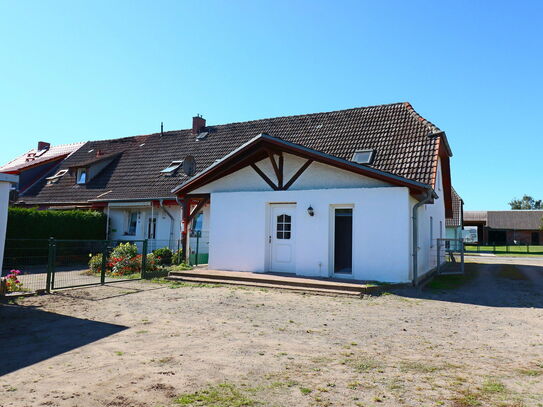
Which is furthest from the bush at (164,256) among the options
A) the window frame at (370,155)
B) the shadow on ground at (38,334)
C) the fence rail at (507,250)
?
the fence rail at (507,250)

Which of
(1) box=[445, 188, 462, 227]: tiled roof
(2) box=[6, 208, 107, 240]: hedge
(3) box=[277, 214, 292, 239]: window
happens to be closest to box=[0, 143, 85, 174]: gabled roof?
(2) box=[6, 208, 107, 240]: hedge

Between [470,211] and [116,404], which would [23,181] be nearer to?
[116,404]

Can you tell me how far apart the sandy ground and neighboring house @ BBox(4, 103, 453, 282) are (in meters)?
2.33

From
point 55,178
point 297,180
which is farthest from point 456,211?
point 55,178

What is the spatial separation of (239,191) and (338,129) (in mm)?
5423

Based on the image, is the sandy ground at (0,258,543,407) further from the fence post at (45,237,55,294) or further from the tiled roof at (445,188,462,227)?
the tiled roof at (445,188,462,227)

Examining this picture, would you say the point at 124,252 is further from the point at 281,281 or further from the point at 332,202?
the point at 332,202

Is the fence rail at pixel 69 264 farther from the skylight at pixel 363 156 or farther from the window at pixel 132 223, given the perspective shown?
the skylight at pixel 363 156

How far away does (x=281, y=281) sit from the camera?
36.8 feet

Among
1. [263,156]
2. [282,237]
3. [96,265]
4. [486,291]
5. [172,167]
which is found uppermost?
[172,167]

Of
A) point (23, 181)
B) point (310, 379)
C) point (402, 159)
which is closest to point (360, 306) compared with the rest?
point (310, 379)

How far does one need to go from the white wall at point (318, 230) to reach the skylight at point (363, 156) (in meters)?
2.43

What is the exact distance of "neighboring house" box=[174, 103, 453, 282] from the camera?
11266mm

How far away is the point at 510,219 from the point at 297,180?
50.6 metres
